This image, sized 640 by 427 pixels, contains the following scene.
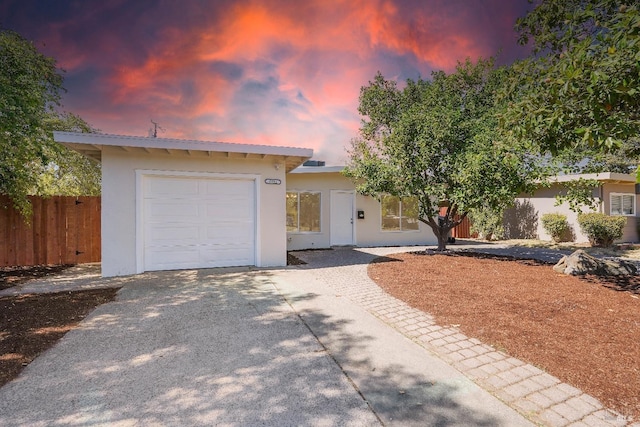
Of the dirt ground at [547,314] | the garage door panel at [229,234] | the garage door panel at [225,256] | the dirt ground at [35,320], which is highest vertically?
the garage door panel at [229,234]

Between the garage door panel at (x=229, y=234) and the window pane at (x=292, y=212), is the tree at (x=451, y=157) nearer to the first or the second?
the window pane at (x=292, y=212)

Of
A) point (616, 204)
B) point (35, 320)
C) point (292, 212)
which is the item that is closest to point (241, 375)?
point (35, 320)

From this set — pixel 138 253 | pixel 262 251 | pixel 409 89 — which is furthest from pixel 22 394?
pixel 409 89

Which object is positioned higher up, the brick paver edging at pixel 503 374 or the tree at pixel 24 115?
the tree at pixel 24 115

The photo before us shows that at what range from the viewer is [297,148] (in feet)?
23.5

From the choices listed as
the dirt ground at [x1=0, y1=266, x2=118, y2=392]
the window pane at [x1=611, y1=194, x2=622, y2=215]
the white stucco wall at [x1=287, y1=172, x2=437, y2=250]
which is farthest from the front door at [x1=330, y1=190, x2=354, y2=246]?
the window pane at [x1=611, y1=194, x2=622, y2=215]

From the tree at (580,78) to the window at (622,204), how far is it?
1152cm

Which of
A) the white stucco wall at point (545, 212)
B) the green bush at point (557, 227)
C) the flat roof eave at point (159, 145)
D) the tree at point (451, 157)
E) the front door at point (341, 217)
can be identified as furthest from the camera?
the green bush at point (557, 227)

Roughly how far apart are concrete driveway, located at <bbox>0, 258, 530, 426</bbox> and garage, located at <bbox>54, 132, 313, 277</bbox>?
2554 millimetres

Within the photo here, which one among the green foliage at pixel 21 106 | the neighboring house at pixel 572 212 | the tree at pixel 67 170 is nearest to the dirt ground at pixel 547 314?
the green foliage at pixel 21 106

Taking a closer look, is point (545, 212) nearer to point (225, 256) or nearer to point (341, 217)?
point (341, 217)

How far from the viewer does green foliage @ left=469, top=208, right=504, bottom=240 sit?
14.8 m

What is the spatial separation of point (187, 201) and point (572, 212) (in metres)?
15.6

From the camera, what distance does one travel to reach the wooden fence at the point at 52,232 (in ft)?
24.7
